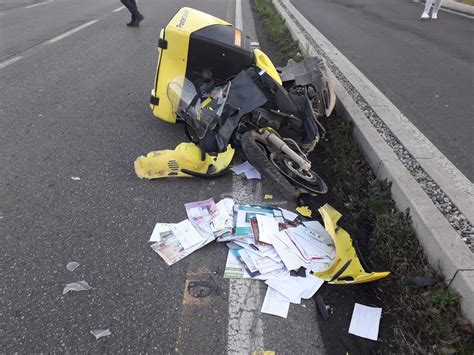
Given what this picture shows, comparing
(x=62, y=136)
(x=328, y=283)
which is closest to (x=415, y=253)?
(x=328, y=283)

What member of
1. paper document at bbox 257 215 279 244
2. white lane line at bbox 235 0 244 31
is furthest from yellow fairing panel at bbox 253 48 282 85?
white lane line at bbox 235 0 244 31

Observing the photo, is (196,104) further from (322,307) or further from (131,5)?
(131,5)

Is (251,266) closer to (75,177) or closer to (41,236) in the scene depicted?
(41,236)

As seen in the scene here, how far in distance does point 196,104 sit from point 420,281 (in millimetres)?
2310

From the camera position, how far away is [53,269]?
2.23 meters

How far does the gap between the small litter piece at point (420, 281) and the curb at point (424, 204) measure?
7cm

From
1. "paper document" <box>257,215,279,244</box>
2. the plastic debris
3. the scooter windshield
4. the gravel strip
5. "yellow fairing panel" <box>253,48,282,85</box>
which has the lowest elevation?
the plastic debris

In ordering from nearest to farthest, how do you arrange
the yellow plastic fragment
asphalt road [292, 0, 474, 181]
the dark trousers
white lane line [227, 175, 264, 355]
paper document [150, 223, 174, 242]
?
white lane line [227, 175, 264, 355] < paper document [150, 223, 174, 242] < the yellow plastic fragment < asphalt road [292, 0, 474, 181] < the dark trousers

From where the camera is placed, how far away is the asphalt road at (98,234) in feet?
6.28

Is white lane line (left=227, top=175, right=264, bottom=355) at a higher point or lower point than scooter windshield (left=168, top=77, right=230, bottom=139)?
lower

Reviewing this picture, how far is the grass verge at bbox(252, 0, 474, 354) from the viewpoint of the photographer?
74.4 inches

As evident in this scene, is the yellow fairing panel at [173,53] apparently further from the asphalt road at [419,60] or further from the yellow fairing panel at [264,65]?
the asphalt road at [419,60]

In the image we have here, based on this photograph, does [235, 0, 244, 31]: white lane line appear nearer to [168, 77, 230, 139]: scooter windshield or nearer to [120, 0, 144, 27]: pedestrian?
[120, 0, 144, 27]: pedestrian

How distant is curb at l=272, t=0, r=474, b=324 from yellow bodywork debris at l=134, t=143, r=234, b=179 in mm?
1330
